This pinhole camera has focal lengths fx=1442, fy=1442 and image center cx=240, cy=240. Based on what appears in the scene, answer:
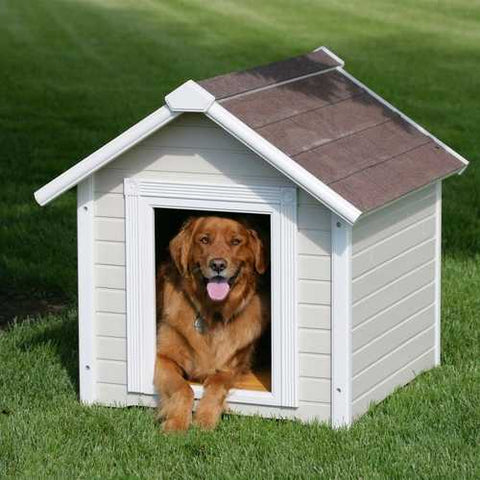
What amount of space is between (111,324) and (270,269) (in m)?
0.74

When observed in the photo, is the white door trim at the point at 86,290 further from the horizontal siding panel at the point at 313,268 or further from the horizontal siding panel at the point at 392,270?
the horizontal siding panel at the point at 392,270

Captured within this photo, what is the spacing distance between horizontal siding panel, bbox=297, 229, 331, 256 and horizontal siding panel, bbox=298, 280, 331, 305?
0.13 metres

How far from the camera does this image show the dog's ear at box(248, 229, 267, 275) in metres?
6.21

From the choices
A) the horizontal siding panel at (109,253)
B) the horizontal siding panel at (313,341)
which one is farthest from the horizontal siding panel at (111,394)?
the horizontal siding panel at (313,341)

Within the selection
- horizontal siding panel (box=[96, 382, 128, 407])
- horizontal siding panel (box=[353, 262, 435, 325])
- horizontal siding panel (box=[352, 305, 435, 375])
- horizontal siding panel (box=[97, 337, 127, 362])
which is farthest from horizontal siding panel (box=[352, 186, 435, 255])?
horizontal siding panel (box=[96, 382, 128, 407])

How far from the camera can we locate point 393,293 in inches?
251

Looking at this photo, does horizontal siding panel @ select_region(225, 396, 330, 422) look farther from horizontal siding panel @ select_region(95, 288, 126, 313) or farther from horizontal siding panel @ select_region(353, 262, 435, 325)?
horizontal siding panel @ select_region(95, 288, 126, 313)

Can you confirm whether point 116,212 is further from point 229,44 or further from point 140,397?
point 229,44

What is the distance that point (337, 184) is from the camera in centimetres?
575

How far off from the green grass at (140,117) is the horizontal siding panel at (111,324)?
0.34 metres

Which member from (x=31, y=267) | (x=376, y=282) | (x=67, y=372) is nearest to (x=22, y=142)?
(x=31, y=267)

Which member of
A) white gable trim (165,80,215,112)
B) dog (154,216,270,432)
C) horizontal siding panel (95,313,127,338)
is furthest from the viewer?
horizontal siding panel (95,313,127,338)

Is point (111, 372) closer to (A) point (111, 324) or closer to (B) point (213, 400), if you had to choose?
(A) point (111, 324)

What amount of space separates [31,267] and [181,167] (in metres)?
3.03
